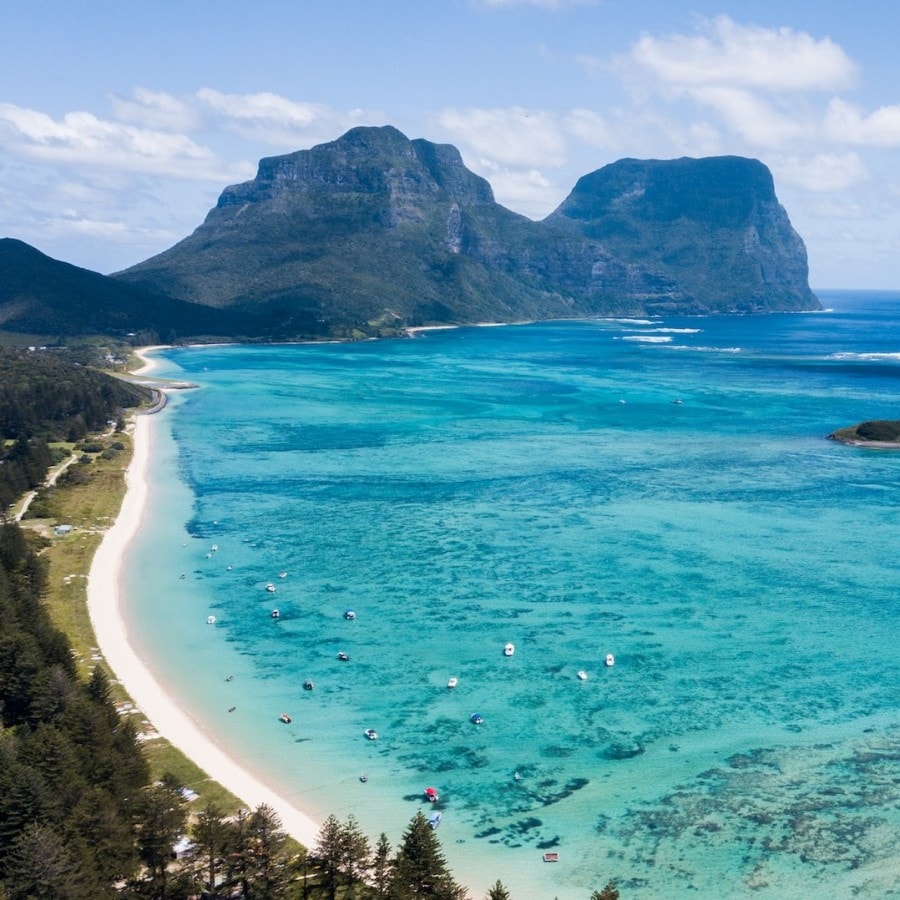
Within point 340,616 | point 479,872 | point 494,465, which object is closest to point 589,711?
point 479,872

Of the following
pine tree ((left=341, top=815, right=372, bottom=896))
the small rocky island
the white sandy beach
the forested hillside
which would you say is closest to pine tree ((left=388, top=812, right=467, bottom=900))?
pine tree ((left=341, top=815, right=372, bottom=896))

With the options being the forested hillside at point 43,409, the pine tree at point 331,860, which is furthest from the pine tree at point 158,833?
the forested hillside at point 43,409

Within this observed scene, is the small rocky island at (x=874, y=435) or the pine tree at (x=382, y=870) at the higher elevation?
the small rocky island at (x=874, y=435)

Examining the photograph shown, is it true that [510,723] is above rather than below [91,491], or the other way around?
below

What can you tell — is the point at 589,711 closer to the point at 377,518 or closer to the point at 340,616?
the point at 340,616

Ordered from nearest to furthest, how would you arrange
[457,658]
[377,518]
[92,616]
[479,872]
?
[479,872] → [457,658] → [92,616] → [377,518]

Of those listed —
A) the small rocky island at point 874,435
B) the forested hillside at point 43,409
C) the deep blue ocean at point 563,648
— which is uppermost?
the forested hillside at point 43,409

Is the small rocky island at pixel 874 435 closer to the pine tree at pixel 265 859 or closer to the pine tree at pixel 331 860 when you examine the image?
the pine tree at pixel 331 860

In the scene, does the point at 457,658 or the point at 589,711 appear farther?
the point at 457,658
